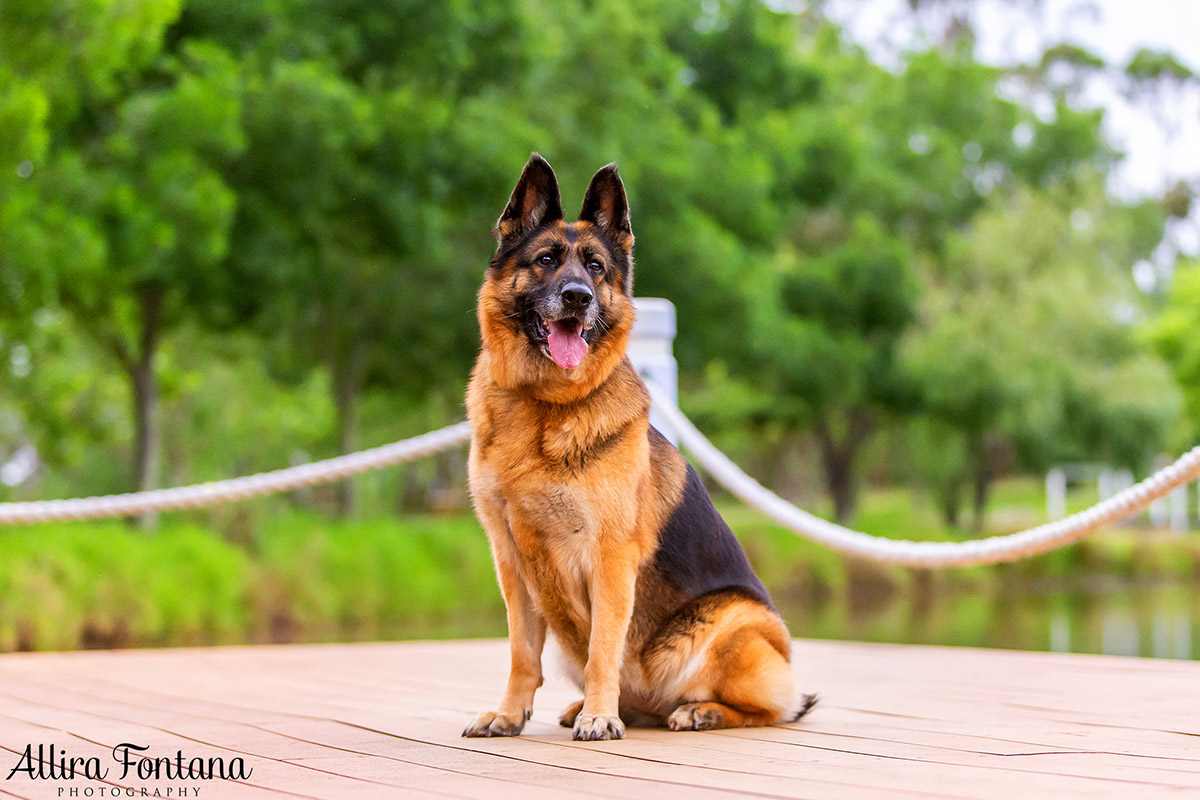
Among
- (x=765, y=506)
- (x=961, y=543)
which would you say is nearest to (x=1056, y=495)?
(x=765, y=506)

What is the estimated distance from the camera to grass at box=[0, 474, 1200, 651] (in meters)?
14.0

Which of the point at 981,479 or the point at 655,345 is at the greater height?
the point at 981,479

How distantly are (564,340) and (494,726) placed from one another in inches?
43.4

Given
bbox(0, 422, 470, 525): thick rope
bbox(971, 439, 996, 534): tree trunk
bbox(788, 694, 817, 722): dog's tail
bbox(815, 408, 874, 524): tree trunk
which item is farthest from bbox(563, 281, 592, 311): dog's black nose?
bbox(971, 439, 996, 534): tree trunk

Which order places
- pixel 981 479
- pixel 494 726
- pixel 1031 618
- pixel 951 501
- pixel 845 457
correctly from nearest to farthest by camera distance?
pixel 494 726
pixel 1031 618
pixel 845 457
pixel 951 501
pixel 981 479

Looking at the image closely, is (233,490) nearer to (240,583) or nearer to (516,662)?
(516,662)

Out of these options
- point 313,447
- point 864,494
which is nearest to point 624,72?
point 313,447

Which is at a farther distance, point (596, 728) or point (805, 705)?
point (805, 705)

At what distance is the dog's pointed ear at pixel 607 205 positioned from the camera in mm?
3896

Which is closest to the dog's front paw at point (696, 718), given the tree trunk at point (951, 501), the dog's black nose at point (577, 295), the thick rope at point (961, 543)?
the dog's black nose at point (577, 295)

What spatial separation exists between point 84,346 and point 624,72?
10146 millimetres

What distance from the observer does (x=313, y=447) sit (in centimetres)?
3497

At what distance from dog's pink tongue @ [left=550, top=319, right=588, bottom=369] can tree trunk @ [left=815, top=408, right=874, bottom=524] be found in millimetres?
26216

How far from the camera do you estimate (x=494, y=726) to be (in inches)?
151
